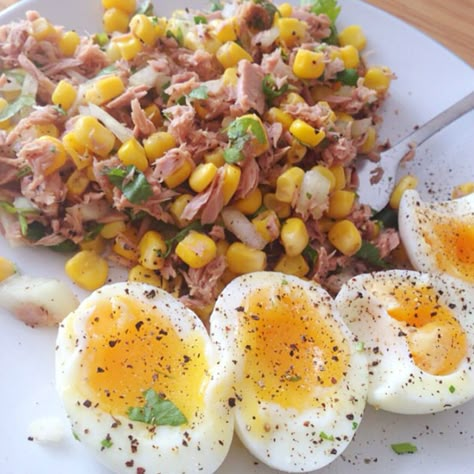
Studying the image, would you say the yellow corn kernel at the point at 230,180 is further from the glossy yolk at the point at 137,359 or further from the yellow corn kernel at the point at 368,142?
the yellow corn kernel at the point at 368,142

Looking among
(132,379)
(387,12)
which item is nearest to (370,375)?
(132,379)

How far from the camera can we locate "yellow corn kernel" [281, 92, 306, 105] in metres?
3.02

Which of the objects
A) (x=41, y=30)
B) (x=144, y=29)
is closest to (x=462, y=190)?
(x=144, y=29)

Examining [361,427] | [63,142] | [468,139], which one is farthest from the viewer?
[468,139]

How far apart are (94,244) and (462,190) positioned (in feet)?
6.01

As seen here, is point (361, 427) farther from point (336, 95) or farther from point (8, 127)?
point (8, 127)

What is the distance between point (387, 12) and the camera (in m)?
3.75

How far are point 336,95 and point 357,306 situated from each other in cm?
117

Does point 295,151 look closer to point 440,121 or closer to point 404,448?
point 440,121

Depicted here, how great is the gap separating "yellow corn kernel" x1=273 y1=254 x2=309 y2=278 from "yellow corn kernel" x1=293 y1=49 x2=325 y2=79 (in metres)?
0.91

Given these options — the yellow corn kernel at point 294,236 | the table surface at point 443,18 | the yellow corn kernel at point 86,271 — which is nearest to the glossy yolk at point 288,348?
the yellow corn kernel at point 294,236

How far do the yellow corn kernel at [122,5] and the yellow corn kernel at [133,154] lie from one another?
1011 mm

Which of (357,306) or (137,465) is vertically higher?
(357,306)

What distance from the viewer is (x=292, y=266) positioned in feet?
9.51
